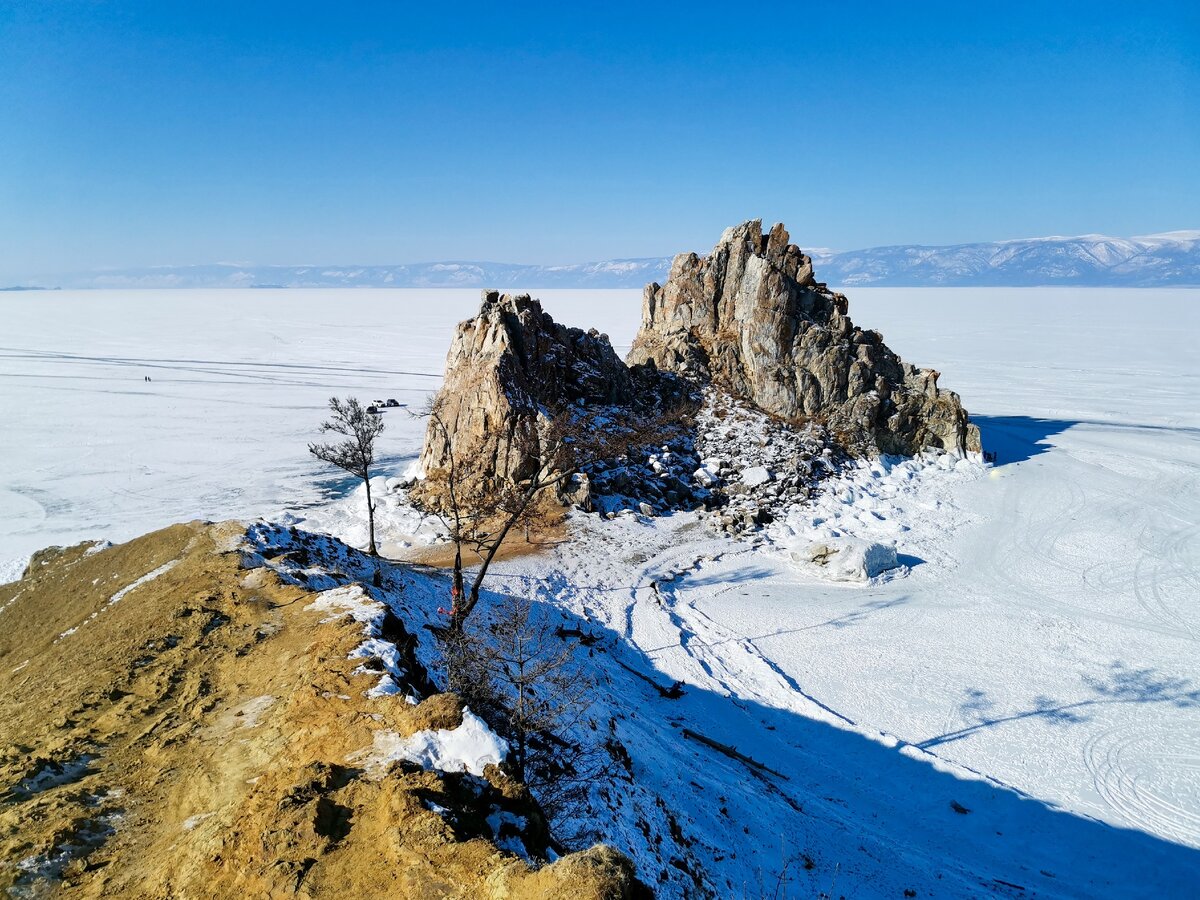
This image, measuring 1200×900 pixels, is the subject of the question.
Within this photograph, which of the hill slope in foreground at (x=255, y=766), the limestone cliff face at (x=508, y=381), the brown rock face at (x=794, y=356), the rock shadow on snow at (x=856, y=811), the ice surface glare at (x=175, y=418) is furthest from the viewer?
the brown rock face at (x=794, y=356)

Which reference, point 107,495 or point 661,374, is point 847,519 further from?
point 107,495

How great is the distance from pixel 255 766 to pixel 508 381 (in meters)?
22.9

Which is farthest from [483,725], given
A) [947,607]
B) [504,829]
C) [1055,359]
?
[1055,359]

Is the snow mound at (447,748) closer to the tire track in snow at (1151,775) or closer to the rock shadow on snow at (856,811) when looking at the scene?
the rock shadow on snow at (856,811)

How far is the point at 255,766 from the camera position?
7941 millimetres

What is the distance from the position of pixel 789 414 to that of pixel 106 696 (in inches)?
1294

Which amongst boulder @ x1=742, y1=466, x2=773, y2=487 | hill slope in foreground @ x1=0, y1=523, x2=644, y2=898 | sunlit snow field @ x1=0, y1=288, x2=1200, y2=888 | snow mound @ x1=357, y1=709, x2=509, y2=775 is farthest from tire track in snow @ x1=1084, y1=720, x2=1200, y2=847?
boulder @ x1=742, y1=466, x2=773, y2=487

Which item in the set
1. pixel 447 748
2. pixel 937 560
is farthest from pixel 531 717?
pixel 937 560

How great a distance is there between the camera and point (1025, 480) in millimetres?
34000

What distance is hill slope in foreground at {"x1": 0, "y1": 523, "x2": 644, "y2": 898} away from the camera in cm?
611

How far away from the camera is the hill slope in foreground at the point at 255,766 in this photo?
6.11 metres

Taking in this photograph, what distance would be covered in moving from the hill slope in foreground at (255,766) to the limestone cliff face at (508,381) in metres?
15.5

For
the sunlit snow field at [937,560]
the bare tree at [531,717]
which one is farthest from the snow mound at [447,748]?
the sunlit snow field at [937,560]

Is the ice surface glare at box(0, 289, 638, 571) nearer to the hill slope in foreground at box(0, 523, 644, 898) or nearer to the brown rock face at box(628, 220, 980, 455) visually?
the hill slope in foreground at box(0, 523, 644, 898)
